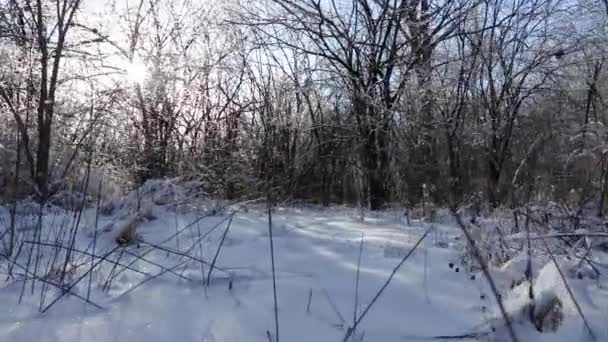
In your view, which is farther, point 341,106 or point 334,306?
point 341,106

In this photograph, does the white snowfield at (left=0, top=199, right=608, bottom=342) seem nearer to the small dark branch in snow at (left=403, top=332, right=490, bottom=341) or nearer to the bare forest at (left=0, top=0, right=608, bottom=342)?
the small dark branch in snow at (left=403, top=332, right=490, bottom=341)

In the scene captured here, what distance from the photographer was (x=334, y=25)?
817 cm

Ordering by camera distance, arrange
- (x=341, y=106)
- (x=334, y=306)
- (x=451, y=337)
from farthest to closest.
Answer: (x=341, y=106) → (x=334, y=306) → (x=451, y=337)

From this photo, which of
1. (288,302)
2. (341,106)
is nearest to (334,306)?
(288,302)

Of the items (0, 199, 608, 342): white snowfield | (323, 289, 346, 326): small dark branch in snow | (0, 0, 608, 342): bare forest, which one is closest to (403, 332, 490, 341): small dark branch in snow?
(0, 199, 608, 342): white snowfield

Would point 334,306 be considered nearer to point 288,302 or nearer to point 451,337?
point 288,302

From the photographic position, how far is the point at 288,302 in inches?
58.1

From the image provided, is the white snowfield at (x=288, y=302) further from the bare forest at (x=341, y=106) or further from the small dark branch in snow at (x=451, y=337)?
the bare forest at (x=341, y=106)

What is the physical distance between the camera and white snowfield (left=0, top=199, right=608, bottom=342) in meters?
1.23

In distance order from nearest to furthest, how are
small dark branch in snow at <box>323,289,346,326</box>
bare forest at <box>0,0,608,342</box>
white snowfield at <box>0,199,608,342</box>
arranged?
1. white snowfield at <box>0,199,608,342</box>
2. small dark branch in snow at <box>323,289,346,326</box>
3. bare forest at <box>0,0,608,342</box>

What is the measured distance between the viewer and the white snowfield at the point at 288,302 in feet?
4.02

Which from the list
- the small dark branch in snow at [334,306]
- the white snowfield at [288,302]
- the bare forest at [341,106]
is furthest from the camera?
the bare forest at [341,106]

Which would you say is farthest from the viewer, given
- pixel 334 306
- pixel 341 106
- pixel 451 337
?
pixel 341 106

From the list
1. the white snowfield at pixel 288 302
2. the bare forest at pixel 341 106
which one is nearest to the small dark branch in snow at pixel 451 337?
the white snowfield at pixel 288 302
